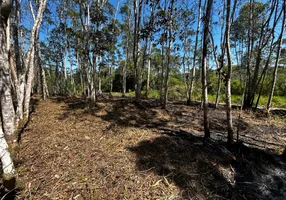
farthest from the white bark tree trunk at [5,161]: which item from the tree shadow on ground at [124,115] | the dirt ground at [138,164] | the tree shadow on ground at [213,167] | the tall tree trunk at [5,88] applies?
the tree shadow on ground at [124,115]

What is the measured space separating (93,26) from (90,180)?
6.06 metres

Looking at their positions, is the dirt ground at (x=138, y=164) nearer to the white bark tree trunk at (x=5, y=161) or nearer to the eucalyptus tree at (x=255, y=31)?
the white bark tree trunk at (x=5, y=161)

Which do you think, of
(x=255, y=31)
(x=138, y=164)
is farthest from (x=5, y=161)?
(x=255, y=31)

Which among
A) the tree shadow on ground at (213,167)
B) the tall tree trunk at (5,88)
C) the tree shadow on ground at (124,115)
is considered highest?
the tall tree trunk at (5,88)

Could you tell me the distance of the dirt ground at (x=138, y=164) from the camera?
2006 millimetres

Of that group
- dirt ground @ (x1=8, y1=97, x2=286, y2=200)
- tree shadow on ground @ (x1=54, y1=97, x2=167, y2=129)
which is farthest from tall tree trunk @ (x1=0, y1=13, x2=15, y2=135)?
tree shadow on ground @ (x1=54, y1=97, x2=167, y2=129)

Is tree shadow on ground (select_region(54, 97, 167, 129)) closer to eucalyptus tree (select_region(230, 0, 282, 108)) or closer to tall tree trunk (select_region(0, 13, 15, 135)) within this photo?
tall tree trunk (select_region(0, 13, 15, 135))

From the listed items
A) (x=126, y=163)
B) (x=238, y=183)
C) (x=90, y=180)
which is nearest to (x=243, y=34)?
(x=238, y=183)

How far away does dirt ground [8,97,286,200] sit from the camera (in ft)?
6.58

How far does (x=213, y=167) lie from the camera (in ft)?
8.47

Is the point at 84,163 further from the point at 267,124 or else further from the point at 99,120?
the point at 267,124

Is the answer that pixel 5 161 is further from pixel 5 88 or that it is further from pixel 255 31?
pixel 255 31

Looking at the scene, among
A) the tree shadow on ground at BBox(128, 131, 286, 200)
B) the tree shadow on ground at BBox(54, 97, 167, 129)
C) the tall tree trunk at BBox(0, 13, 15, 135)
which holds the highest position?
the tall tree trunk at BBox(0, 13, 15, 135)

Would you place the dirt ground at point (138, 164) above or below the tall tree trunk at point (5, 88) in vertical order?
below
